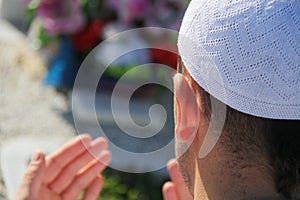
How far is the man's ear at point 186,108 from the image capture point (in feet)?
5.59

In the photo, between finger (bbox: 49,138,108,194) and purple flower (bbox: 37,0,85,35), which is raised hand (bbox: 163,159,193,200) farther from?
purple flower (bbox: 37,0,85,35)

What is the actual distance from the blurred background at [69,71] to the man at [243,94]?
243 cm

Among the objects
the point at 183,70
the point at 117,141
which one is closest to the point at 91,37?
the point at 117,141

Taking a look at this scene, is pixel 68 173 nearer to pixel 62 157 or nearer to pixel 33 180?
pixel 62 157

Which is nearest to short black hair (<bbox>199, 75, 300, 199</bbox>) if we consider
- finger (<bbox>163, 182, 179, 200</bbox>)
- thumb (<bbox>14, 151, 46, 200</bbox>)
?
finger (<bbox>163, 182, 179, 200</bbox>)

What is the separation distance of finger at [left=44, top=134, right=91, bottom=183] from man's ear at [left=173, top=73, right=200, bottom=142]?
2.44 feet

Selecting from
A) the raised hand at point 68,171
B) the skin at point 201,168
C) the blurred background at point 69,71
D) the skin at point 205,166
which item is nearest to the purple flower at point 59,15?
the blurred background at point 69,71

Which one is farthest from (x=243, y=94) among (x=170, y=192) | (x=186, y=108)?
(x=170, y=192)

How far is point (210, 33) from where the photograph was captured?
1615 millimetres

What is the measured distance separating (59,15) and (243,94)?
3.58 m

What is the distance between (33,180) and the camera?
90.3 inches

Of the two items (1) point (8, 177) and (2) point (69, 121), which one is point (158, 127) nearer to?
(1) point (8, 177)

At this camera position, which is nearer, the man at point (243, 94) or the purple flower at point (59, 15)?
the man at point (243, 94)

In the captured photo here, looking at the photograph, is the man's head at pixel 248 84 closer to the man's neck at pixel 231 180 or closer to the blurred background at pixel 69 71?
the man's neck at pixel 231 180
